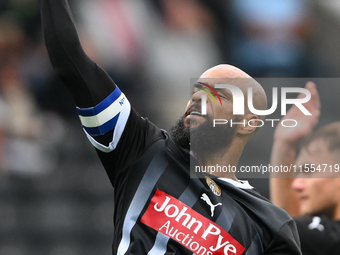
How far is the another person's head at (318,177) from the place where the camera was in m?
2.70

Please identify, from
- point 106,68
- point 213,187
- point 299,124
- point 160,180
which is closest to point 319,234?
point 299,124

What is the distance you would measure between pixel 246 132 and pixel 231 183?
329 mm

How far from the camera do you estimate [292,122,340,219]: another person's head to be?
270cm

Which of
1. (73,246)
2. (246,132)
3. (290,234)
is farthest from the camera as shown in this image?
(73,246)

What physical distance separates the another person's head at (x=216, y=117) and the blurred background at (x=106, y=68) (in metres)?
1.43

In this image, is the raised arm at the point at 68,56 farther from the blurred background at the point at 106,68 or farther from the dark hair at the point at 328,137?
the blurred background at the point at 106,68

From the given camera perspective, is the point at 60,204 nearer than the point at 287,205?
No

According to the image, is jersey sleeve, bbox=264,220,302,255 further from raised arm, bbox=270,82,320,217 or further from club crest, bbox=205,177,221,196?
raised arm, bbox=270,82,320,217

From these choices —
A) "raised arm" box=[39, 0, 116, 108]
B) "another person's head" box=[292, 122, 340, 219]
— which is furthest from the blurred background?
"raised arm" box=[39, 0, 116, 108]

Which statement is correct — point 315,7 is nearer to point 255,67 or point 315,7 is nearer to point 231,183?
point 255,67

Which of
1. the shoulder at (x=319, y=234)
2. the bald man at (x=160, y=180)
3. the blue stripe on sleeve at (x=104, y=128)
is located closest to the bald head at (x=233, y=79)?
the bald man at (x=160, y=180)

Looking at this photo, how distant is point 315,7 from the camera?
3939 mm

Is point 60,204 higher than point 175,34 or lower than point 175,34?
lower

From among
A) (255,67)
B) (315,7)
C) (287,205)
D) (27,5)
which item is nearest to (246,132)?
(287,205)
